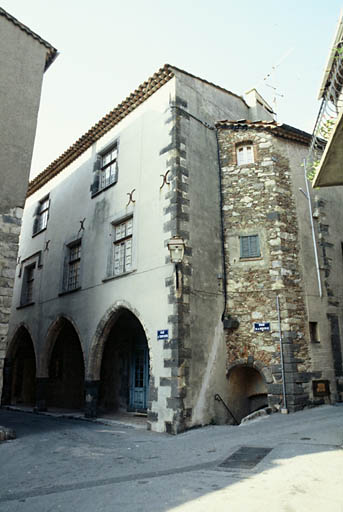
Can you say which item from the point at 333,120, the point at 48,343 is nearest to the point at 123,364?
→ the point at 48,343

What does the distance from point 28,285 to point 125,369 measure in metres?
5.79

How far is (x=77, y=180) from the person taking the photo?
1366 cm

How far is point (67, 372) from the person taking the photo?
1411cm

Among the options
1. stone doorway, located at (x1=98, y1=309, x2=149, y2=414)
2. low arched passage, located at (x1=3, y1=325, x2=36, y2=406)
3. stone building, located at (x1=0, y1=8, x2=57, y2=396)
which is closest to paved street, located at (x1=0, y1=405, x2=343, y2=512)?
stone building, located at (x1=0, y1=8, x2=57, y2=396)

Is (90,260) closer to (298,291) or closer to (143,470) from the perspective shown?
(298,291)

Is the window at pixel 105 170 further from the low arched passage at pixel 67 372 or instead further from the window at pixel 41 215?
the low arched passage at pixel 67 372

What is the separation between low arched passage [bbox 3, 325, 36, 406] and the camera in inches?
584

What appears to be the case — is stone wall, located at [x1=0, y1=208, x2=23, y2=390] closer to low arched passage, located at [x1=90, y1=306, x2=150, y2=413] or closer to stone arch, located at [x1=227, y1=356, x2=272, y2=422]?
low arched passage, located at [x1=90, y1=306, x2=150, y2=413]

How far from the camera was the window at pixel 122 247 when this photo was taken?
34.7 feet

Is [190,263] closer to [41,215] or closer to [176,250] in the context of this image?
[176,250]

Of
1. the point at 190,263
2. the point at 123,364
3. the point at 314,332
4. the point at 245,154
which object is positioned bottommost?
the point at 123,364

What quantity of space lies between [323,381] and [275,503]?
6249 mm

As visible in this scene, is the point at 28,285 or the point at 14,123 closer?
the point at 14,123

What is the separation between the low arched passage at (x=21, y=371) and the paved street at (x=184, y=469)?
289 inches
